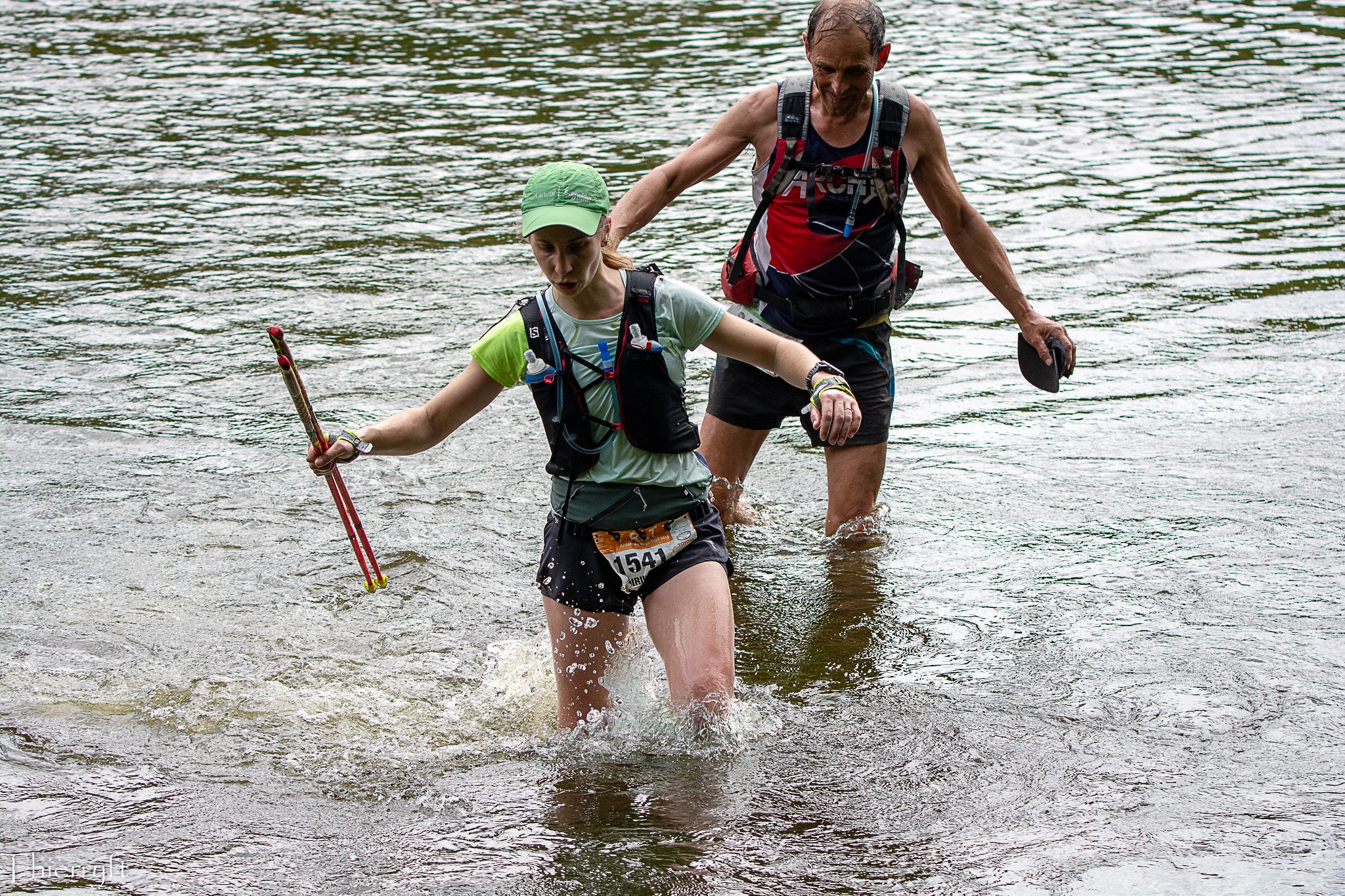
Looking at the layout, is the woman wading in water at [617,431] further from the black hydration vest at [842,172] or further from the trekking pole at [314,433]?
the black hydration vest at [842,172]

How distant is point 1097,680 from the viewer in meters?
5.45

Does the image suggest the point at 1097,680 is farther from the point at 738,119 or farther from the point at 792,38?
the point at 792,38

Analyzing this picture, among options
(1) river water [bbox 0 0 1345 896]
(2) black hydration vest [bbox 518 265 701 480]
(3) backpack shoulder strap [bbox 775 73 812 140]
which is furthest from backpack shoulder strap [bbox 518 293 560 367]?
(3) backpack shoulder strap [bbox 775 73 812 140]

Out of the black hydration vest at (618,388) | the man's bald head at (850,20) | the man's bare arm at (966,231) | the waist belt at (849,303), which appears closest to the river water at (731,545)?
the black hydration vest at (618,388)

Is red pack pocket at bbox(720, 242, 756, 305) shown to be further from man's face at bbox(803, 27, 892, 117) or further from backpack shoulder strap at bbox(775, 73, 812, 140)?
man's face at bbox(803, 27, 892, 117)

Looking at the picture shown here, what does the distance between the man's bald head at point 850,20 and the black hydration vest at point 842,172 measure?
0.88 ft

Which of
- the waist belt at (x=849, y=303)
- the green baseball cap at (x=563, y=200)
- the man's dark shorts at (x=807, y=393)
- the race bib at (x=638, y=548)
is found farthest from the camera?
the man's dark shorts at (x=807, y=393)

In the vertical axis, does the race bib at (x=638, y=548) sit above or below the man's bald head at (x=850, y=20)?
below

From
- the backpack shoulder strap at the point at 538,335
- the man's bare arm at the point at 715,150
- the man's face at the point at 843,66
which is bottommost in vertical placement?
the backpack shoulder strap at the point at 538,335

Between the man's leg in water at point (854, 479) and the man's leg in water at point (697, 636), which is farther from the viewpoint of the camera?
the man's leg in water at point (854, 479)

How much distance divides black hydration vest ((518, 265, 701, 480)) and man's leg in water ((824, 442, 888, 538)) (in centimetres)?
180

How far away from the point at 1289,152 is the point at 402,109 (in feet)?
30.9

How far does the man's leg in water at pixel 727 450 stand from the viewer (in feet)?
21.2

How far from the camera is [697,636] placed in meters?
4.62
